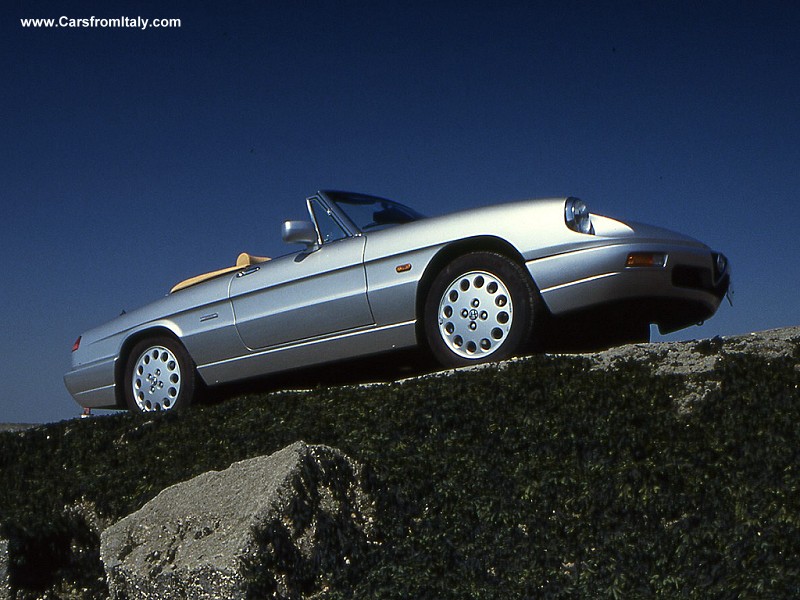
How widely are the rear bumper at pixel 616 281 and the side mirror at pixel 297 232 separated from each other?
68.1 inches

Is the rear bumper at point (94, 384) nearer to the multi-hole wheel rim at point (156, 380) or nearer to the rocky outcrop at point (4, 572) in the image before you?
the multi-hole wheel rim at point (156, 380)

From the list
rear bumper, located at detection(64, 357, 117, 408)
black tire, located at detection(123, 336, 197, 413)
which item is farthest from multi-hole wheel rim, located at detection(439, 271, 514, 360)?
rear bumper, located at detection(64, 357, 117, 408)

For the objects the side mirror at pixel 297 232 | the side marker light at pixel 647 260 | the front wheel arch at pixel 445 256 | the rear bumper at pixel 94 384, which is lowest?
the rear bumper at pixel 94 384

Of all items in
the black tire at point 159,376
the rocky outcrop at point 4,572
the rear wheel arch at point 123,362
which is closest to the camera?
the rocky outcrop at point 4,572

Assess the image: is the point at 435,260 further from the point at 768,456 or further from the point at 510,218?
the point at 768,456

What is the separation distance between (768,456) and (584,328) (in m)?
1.76

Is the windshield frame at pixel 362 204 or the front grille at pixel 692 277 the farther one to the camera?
the windshield frame at pixel 362 204

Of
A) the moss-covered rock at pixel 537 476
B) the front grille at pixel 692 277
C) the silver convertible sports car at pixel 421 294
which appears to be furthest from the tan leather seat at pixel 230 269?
the front grille at pixel 692 277

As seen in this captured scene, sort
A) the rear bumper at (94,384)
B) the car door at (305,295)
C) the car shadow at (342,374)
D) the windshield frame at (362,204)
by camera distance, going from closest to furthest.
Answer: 1. the car door at (305,295)
2. the car shadow at (342,374)
3. the windshield frame at (362,204)
4. the rear bumper at (94,384)

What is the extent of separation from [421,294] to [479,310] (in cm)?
47

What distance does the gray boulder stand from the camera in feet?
14.3

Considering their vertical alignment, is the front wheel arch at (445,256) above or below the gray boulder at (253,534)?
above

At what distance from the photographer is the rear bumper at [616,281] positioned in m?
5.61

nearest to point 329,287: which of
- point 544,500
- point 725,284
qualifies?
point 544,500
